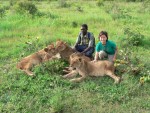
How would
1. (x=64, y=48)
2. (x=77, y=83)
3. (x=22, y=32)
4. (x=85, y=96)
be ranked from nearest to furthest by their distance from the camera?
(x=85, y=96)
(x=77, y=83)
(x=64, y=48)
(x=22, y=32)

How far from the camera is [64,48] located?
8695 millimetres

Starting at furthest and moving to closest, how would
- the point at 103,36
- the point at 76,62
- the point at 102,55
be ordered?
the point at 102,55, the point at 103,36, the point at 76,62

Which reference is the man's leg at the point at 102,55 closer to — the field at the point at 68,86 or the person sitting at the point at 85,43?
the field at the point at 68,86

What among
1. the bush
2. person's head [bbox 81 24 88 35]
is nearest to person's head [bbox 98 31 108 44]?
person's head [bbox 81 24 88 35]

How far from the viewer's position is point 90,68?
26.6ft

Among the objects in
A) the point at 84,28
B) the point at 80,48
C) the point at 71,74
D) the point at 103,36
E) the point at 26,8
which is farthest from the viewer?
the point at 26,8

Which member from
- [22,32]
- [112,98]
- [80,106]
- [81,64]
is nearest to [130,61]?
[81,64]

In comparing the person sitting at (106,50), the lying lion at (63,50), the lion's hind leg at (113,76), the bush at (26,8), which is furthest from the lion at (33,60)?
the bush at (26,8)

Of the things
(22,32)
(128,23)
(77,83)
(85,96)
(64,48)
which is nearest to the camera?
(85,96)

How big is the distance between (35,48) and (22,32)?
2835 mm

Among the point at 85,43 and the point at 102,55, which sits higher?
the point at 85,43

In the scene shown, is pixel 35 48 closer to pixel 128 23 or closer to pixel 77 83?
pixel 77 83

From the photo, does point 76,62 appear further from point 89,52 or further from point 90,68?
point 89,52

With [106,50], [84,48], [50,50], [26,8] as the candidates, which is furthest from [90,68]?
[26,8]
